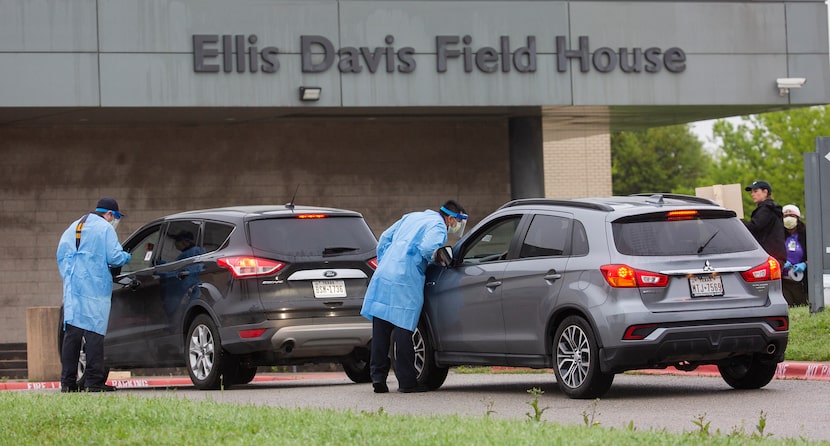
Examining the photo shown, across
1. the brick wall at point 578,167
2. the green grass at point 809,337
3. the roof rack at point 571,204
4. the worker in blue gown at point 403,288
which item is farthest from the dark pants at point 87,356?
the brick wall at point 578,167

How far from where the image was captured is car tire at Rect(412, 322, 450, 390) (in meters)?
13.8

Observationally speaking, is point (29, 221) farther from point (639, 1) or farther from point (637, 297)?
point (637, 297)

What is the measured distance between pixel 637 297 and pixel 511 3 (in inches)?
499

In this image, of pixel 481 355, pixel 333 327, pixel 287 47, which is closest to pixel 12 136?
pixel 287 47

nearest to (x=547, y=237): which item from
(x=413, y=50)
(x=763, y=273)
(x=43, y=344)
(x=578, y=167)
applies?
(x=763, y=273)

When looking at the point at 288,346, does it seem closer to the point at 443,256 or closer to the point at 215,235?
the point at 215,235

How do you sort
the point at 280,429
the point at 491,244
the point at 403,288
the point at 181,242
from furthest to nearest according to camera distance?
the point at 181,242, the point at 403,288, the point at 491,244, the point at 280,429

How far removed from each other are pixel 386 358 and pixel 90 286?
3.17 meters

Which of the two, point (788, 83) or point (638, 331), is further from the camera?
point (788, 83)

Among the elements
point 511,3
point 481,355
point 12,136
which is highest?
point 511,3

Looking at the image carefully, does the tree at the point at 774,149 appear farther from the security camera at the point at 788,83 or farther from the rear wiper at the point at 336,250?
the rear wiper at the point at 336,250

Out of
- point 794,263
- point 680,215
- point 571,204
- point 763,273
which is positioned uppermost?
point 571,204

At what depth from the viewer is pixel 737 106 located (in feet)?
82.3

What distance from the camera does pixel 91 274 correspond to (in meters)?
14.7
